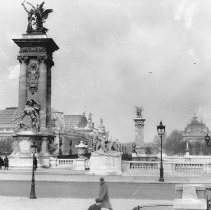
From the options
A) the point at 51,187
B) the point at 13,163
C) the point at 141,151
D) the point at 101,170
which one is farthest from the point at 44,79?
the point at 141,151

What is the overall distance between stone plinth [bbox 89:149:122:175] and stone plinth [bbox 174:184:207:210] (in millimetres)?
26413

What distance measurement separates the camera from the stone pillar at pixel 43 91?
49.6 m

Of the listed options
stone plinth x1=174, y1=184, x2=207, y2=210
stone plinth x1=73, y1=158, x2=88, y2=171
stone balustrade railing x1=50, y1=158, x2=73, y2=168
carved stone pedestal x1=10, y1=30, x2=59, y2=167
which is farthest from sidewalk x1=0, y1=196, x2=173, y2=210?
stone balustrade railing x1=50, y1=158, x2=73, y2=168

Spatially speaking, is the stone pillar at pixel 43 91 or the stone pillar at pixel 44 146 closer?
the stone pillar at pixel 44 146

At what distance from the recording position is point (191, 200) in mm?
13227

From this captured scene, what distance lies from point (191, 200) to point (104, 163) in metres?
28.2

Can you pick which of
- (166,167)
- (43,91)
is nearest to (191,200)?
(166,167)

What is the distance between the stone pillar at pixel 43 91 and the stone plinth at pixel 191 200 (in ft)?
117

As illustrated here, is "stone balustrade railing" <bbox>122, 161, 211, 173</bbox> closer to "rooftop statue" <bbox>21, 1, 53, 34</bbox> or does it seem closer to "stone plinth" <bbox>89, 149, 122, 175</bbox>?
"stone plinth" <bbox>89, 149, 122, 175</bbox>

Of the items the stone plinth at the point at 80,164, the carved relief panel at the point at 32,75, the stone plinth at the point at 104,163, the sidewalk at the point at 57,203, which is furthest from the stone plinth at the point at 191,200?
the carved relief panel at the point at 32,75

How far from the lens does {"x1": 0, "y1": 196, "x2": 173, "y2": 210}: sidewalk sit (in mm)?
19625

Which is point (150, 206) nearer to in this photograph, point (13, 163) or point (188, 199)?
point (188, 199)

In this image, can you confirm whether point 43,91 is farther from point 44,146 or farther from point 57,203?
point 57,203

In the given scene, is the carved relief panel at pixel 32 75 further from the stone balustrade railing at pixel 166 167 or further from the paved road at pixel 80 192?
the paved road at pixel 80 192
